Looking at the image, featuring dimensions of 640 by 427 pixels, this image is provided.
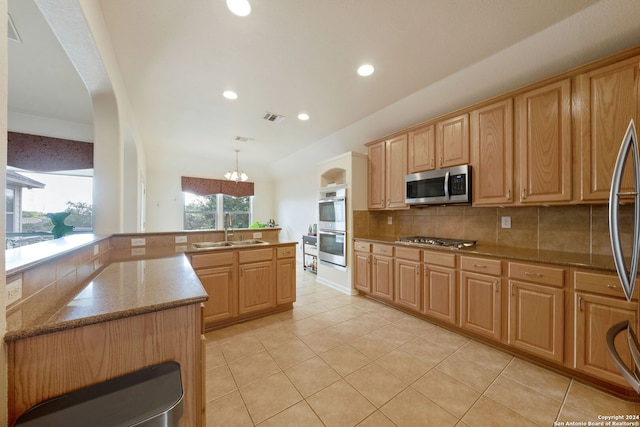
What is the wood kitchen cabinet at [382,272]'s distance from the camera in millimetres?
3105

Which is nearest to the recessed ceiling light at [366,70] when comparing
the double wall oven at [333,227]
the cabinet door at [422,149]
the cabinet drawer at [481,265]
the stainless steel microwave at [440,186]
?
the cabinet door at [422,149]

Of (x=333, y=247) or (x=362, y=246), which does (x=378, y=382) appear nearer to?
(x=362, y=246)

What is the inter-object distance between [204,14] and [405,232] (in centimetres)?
334

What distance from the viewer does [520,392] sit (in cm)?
167

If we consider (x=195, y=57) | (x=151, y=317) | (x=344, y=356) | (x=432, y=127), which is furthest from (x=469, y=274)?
(x=195, y=57)

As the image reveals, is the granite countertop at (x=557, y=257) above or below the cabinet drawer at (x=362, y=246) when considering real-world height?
above

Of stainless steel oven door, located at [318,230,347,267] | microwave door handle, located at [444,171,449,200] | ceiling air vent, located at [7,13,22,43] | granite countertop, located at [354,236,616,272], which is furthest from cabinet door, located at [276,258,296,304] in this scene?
ceiling air vent, located at [7,13,22,43]

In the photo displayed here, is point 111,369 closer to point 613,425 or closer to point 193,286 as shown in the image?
point 193,286

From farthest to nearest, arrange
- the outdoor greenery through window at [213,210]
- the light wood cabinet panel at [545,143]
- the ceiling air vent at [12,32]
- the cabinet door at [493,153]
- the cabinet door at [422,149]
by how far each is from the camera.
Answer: the outdoor greenery through window at [213,210] < the cabinet door at [422,149] < the cabinet door at [493,153] < the light wood cabinet panel at [545,143] < the ceiling air vent at [12,32]

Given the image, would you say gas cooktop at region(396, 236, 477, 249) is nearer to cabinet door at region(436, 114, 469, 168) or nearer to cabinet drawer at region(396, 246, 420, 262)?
cabinet drawer at region(396, 246, 420, 262)

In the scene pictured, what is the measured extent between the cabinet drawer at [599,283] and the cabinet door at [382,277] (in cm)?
167

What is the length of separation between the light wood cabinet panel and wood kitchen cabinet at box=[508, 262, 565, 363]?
2.10ft

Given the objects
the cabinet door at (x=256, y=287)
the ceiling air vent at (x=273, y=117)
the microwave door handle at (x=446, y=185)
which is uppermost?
the ceiling air vent at (x=273, y=117)

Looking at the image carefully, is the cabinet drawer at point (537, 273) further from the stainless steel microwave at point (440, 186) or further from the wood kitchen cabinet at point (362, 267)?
the wood kitchen cabinet at point (362, 267)
